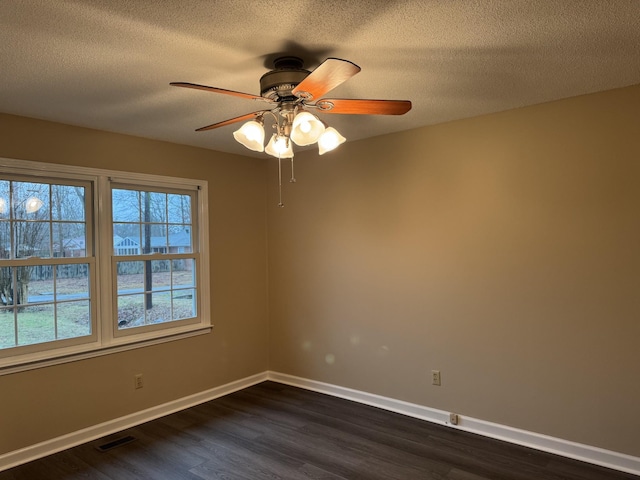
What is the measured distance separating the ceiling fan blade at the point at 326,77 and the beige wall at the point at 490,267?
183 centimetres

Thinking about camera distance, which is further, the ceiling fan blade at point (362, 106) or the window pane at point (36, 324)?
the window pane at point (36, 324)

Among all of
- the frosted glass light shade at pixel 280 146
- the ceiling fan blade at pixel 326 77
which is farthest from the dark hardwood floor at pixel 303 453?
the ceiling fan blade at pixel 326 77

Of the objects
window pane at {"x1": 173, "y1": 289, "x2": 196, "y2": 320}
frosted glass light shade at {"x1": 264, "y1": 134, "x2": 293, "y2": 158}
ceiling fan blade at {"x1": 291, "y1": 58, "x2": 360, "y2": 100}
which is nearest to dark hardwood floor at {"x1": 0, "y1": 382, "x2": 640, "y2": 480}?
window pane at {"x1": 173, "y1": 289, "x2": 196, "y2": 320}

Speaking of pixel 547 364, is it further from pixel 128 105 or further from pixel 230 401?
pixel 128 105

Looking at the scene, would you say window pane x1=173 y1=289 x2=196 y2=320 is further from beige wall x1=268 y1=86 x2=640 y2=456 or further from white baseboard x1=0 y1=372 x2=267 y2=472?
beige wall x1=268 y1=86 x2=640 y2=456

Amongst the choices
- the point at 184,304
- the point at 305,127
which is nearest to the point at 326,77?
the point at 305,127

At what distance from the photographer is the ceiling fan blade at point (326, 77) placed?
5.39 feet

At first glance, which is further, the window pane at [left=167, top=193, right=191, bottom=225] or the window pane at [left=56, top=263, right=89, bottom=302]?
the window pane at [left=167, top=193, right=191, bottom=225]

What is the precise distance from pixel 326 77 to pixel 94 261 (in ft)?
8.47

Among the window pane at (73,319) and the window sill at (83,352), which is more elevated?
the window pane at (73,319)

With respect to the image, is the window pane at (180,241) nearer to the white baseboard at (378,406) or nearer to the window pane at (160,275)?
the window pane at (160,275)

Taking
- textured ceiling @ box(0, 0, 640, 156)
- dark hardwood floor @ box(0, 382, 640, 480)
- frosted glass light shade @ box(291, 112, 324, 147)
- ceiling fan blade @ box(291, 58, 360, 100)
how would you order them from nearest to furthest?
ceiling fan blade @ box(291, 58, 360, 100), textured ceiling @ box(0, 0, 640, 156), frosted glass light shade @ box(291, 112, 324, 147), dark hardwood floor @ box(0, 382, 640, 480)

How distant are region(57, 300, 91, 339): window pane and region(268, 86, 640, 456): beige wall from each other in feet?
6.32

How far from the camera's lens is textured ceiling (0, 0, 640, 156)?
174cm
